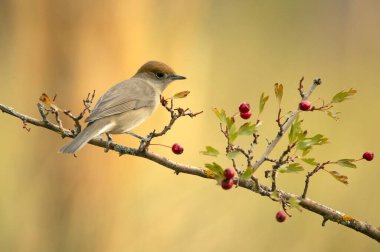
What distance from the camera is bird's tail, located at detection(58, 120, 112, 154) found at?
61.2 inches

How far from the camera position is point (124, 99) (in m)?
2.10

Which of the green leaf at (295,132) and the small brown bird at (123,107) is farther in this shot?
the small brown bird at (123,107)

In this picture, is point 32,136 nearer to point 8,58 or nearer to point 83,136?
point 8,58

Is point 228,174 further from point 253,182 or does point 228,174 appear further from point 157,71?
point 157,71

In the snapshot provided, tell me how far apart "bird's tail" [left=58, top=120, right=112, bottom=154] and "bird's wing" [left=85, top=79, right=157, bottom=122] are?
3cm

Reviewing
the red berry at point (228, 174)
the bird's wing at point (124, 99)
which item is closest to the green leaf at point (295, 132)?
the red berry at point (228, 174)

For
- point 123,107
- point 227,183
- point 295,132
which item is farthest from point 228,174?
point 123,107

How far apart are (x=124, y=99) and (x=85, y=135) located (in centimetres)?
43

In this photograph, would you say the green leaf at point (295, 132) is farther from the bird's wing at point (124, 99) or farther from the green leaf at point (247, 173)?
the bird's wing at point (124, 99)

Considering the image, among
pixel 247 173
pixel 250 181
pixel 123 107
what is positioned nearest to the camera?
pixel 247 173

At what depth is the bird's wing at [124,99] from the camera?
1.97 meters

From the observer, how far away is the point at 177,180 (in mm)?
3768

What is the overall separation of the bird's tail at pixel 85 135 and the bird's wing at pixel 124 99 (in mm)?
27

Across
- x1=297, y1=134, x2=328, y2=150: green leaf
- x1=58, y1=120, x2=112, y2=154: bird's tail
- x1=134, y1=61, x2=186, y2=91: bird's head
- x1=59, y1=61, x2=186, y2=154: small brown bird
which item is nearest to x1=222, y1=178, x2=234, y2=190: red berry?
x1=297, y1=134, x2=328, y2=150: green leaf
